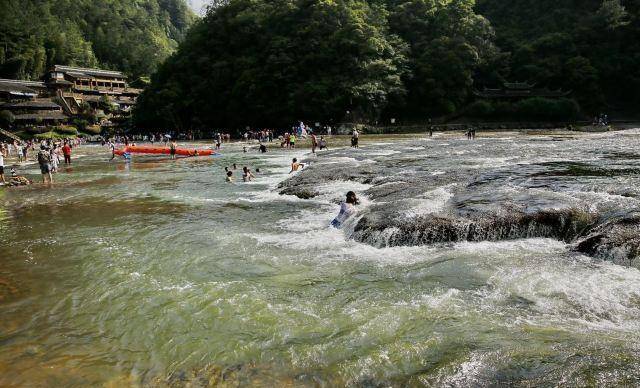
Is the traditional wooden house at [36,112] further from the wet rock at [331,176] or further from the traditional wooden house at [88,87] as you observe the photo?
the wet rock at [331,176]

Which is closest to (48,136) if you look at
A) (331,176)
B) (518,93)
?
(331,176)

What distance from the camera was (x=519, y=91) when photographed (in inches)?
2488

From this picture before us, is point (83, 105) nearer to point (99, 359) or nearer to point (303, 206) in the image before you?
point (303, 206)

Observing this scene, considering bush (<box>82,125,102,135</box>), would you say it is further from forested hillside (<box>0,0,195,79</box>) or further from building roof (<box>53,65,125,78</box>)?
forested hillside (<box>0,0,195,79</box>)

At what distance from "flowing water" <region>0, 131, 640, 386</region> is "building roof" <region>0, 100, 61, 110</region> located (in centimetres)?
6753

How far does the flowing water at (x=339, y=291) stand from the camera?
5465 millimetres

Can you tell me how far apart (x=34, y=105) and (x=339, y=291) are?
263ft

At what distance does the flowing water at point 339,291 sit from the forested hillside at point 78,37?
89457 millimetres

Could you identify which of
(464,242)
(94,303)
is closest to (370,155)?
(464,242)

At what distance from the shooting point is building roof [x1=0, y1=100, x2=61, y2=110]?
69.9 m

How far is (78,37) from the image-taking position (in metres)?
104

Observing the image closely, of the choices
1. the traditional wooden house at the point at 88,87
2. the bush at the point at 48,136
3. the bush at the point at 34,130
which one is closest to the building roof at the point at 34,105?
the bush at the point at 34,130

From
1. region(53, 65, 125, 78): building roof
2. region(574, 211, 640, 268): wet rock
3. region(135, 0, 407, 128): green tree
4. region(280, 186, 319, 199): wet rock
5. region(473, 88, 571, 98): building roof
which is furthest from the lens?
region(53, 65, 125, 78): building roof

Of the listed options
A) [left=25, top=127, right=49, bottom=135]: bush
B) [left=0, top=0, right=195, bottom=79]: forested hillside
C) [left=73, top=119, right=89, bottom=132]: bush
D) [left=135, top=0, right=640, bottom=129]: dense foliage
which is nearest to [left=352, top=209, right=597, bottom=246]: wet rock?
[left=135, top=0, right=640, bottom=129]: dense foliage
